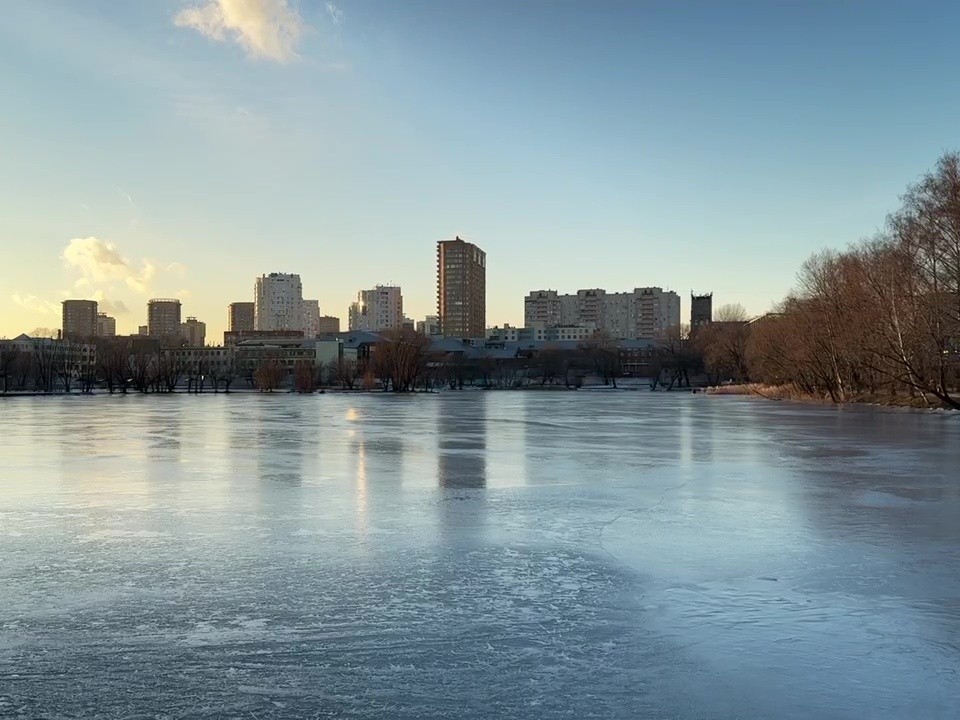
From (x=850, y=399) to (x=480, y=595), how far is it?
54.5 meters

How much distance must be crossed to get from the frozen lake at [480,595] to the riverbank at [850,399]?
34630 millimetres

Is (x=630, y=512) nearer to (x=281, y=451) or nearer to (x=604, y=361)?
(x=281, y=451)

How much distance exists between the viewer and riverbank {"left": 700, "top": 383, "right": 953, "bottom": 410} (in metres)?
45.1

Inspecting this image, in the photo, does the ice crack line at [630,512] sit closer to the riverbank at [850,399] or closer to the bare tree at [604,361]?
the riverbank at [850,399]

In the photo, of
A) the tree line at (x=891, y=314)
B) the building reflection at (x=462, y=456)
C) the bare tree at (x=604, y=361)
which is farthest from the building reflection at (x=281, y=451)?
the bare tree at (x=604, y=361)

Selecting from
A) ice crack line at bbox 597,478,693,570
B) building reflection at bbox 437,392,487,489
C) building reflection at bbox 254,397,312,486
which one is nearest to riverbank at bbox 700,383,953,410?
building reflection at bbox 437,392,487,489

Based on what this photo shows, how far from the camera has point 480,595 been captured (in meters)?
6.37

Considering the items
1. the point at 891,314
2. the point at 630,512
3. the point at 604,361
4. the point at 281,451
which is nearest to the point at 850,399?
the point at 891,314

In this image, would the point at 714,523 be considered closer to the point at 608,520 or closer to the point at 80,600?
the point at 608,520

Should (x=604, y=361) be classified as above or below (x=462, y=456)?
above

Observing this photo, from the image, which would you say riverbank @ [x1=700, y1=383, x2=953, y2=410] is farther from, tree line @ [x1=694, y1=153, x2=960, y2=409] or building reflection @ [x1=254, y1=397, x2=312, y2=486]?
building reflection @ [x1=254, y1=397, x2=312, y2=486]

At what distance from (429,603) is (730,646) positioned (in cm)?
220

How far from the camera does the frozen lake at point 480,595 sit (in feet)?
14.6

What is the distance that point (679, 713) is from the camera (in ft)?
13.8
